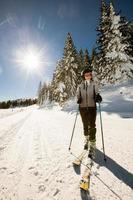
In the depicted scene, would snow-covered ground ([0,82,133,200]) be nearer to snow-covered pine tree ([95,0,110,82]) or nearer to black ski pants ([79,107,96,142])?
black ski pants ([79,107,96,142])

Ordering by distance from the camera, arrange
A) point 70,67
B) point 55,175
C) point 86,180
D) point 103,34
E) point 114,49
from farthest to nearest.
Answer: point 70,67, point 103,34, point 114,49, point 55,175, point 86,180

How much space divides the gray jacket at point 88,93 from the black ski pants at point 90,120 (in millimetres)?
160

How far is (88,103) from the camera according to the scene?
500 centimetres

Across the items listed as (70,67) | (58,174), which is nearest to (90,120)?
(58,174)

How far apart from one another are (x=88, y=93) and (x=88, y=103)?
33 centimetres

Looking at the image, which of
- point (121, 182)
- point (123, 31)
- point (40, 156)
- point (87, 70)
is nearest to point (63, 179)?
point (121, 182)

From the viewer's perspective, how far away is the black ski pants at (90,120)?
4.79 metres

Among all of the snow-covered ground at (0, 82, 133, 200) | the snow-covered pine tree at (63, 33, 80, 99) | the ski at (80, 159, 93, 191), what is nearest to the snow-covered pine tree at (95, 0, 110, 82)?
the snow-covered pine tree at (63, 33, 80, 99)

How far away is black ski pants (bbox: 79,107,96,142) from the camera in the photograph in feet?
15.7

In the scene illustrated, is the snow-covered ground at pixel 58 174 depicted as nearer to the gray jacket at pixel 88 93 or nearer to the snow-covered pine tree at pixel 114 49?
the gray jacket at pixel 88 93

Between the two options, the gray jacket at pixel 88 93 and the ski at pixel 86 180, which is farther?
the gray jacket at pixel 88 93

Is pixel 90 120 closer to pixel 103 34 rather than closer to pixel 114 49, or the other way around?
pixel 114 49

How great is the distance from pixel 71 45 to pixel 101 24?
9670 mm

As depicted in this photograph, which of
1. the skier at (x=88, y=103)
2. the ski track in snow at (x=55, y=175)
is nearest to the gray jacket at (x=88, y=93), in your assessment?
the skier at (x=88, y=103)
